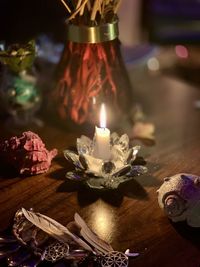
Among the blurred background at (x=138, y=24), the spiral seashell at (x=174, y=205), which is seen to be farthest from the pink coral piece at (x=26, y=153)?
the blurred background at (x=138, y=24)

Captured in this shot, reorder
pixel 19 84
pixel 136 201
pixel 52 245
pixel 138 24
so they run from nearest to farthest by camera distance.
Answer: pixel 52 245, pixel 136 201, pixel 19 84, pixel 138 24

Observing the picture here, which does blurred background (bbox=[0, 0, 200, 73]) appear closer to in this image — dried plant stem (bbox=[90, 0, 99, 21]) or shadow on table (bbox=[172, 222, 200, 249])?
dried plant stem (bbox=[90, 0, 99, 21])

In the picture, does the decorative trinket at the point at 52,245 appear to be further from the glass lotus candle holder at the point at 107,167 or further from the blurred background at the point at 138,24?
the blurred background at the point at 138,24

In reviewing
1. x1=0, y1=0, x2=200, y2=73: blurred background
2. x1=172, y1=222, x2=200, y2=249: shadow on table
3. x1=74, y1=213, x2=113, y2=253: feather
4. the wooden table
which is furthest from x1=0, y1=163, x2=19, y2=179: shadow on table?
x1=0, y1=0, x2=200, y2=73: blurred background

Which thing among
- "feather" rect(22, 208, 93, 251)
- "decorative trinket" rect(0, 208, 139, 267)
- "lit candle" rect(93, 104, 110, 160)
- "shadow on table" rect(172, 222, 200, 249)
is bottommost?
"shadow on table" rect(172, 222, 200, 249)

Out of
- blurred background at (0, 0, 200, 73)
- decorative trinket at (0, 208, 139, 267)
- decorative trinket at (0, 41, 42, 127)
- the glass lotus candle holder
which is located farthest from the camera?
blurred background at (0, 0, 200, 73)

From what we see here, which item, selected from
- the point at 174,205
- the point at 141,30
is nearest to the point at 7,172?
the point at 174,205

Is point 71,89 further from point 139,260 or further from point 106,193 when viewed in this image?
point 139,260

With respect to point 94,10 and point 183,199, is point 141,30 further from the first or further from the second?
point 183,199
